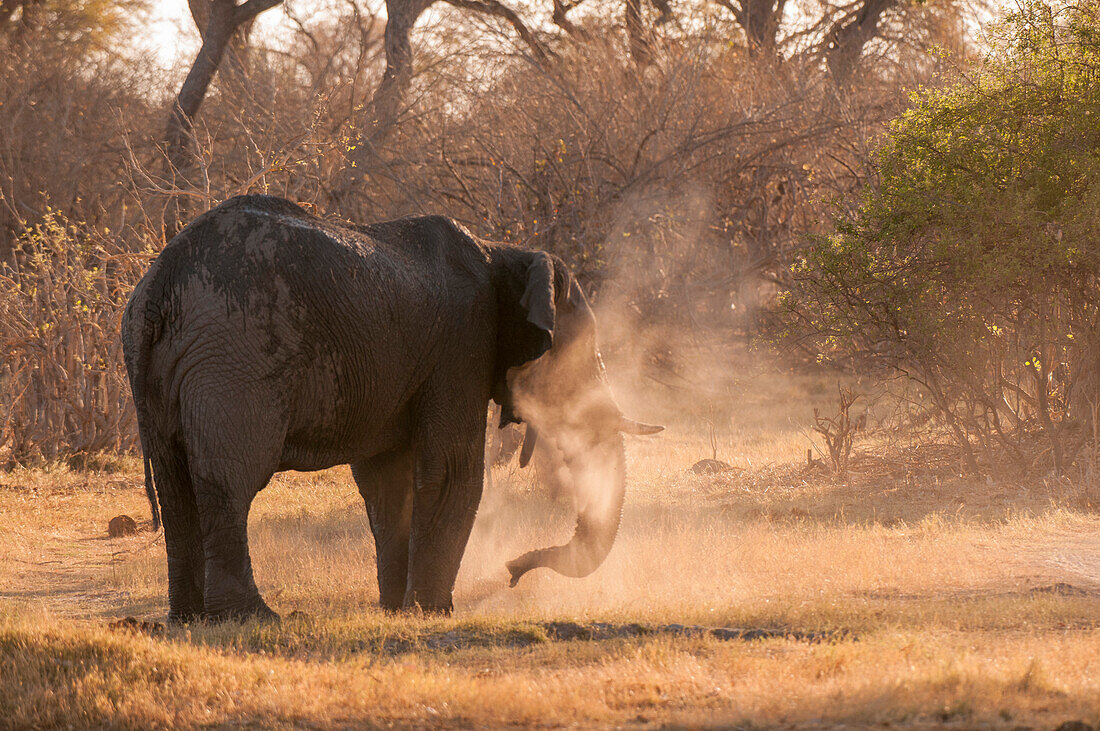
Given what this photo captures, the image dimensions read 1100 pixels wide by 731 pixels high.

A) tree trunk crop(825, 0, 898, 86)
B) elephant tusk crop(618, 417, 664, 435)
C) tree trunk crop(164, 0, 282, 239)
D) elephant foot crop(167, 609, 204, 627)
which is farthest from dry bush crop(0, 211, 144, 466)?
tree trunk crop(825, 0, 898, 86)

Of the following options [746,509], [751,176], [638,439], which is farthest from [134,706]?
[751,176]

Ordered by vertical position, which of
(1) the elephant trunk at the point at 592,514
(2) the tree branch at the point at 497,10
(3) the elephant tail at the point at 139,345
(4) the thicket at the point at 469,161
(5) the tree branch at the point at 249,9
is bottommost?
(1) the elephant trunk at the point at 592,514

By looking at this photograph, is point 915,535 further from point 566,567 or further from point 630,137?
point 630,137

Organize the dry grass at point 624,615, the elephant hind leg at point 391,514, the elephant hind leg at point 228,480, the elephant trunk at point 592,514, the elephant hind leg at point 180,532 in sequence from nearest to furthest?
1. the dry grass at point 624,615
2. the elephant hind leg at point 228,480
3. the elephant hind leg at point 180,532
4. the elephant hind leg at point 391,514
5. the elephant trunk at point 592,514

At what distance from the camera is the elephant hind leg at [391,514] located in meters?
8.32

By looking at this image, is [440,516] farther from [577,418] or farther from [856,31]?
[856,31]

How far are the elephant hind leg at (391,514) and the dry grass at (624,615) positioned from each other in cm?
54

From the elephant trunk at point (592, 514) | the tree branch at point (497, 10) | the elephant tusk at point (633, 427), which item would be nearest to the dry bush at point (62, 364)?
the elephant trunk at point (592, 514)

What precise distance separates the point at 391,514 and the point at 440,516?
631mm

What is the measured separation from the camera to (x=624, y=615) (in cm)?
768

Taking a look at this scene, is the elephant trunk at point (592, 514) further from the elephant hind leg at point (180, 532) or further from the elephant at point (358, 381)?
the elephant hind leg at point (180, 532)

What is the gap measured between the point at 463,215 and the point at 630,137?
8.67 feet

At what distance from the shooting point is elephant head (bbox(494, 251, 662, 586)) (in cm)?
845

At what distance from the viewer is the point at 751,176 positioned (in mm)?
19203
